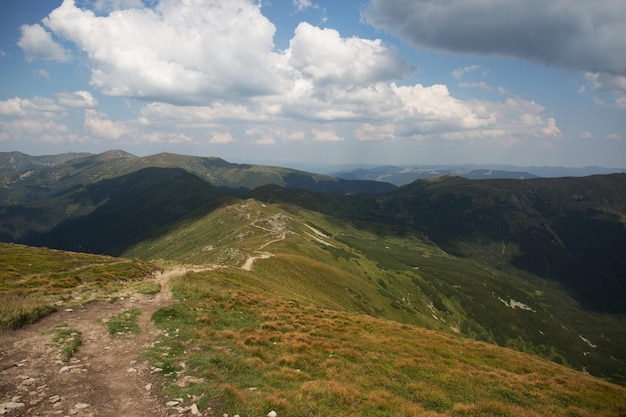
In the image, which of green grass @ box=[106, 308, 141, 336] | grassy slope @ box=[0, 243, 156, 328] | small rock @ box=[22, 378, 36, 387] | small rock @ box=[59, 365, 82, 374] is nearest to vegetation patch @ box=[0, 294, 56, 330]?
grassy slope @ box=[0, 243, 156, 328]

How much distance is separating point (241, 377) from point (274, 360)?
3.33 metres

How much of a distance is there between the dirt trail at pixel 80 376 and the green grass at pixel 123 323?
0.55 meters

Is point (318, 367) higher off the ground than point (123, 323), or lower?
lower

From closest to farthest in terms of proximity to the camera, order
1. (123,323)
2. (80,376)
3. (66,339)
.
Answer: (80,376), (66,339), (123,323)

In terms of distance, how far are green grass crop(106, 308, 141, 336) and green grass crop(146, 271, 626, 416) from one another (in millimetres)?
1881

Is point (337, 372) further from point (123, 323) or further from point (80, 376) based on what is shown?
point (123, 323)

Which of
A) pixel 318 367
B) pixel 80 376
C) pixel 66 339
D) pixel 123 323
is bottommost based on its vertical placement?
pixel 318 367

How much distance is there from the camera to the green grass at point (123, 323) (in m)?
22.8

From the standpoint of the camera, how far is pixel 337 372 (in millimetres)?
20516

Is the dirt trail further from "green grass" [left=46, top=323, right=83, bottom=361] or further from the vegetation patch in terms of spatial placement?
the vegetation patch

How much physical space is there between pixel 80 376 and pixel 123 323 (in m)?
8.74

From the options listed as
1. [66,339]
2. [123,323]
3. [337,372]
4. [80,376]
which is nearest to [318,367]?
[337,372]

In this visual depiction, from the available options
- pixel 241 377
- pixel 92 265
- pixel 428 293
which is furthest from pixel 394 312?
pixel 241 377

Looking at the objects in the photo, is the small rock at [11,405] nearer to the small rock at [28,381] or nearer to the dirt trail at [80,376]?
the dirt trail at [80,376]
